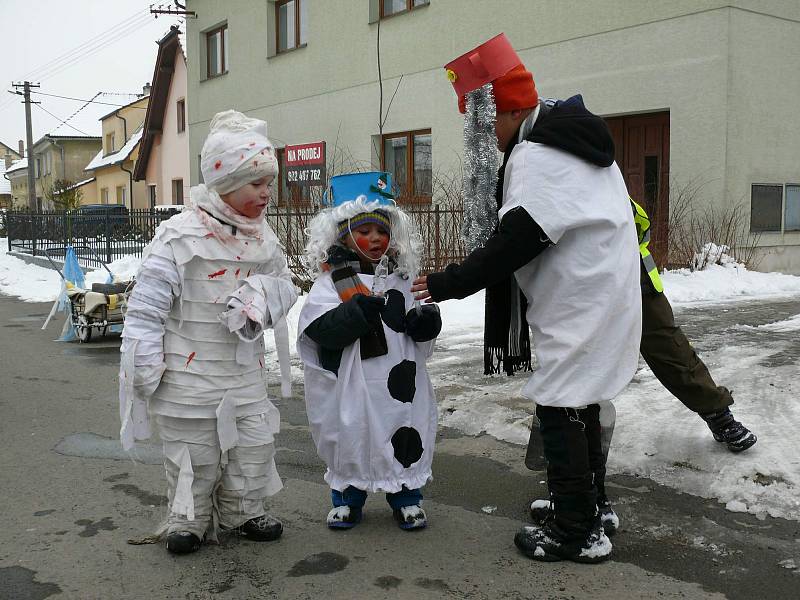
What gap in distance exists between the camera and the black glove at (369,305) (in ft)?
11.3

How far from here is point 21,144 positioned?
9575cm

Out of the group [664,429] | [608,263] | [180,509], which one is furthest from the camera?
[664,429]

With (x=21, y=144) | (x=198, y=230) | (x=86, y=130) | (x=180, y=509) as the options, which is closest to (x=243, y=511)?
(x=180, y=509)

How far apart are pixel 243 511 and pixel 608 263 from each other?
1833mm

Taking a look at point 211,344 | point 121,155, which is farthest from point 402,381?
point 121,155

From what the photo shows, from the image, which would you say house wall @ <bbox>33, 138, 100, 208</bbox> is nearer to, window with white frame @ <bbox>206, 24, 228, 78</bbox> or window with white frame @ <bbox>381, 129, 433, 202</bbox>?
window with white frame @ <bbox>206, 24, 228, 78</bbox>

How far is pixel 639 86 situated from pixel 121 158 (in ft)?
112

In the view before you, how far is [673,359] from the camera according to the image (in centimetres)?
420

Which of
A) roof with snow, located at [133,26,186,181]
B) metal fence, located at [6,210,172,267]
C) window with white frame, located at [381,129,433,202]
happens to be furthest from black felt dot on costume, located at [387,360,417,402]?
roof with snow, located at [133,26,186,181]

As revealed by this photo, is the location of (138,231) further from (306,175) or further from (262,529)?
(262,529)

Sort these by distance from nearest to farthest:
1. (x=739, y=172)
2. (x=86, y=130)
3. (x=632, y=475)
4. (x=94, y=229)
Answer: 1. (x=632, y=475)
2. (x=739, y=172)
3. (x=94, y=229)
4. (x=86, y=130)

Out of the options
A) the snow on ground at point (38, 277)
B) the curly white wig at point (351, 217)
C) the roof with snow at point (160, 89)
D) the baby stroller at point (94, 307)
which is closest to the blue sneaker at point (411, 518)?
the curly white wig at point (351, 217)

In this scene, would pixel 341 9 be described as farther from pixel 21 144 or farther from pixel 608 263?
pixel 21 144

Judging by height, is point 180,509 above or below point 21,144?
below
